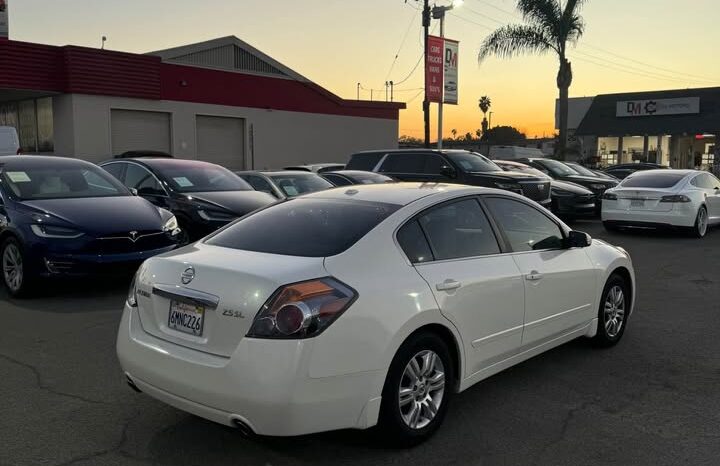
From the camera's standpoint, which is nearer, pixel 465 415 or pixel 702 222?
pixel 465 415

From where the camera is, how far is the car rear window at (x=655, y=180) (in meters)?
13.5

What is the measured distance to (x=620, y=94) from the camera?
143ft

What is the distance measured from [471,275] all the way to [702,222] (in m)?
11.5

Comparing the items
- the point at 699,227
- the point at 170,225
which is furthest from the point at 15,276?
the point at 699,227

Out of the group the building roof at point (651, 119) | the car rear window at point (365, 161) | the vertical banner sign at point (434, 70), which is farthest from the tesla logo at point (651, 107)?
the car rear window at point (365, 161)

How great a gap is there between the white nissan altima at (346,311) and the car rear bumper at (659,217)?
370 inches

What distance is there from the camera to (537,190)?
1416 cm

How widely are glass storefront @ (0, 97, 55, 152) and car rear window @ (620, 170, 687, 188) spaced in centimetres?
2072

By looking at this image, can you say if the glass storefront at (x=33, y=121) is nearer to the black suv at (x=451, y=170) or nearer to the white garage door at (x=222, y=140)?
the white garage door at (x=222, y=140)

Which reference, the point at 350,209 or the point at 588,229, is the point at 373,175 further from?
the point at 350,209

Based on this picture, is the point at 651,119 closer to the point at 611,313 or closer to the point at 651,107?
the point at 651,107

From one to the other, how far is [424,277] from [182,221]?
21.2 ft

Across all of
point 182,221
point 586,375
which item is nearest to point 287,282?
point 586,375

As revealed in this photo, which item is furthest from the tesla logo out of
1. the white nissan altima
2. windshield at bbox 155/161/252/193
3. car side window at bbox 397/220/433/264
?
car side window at bbox 397/220/433/264
